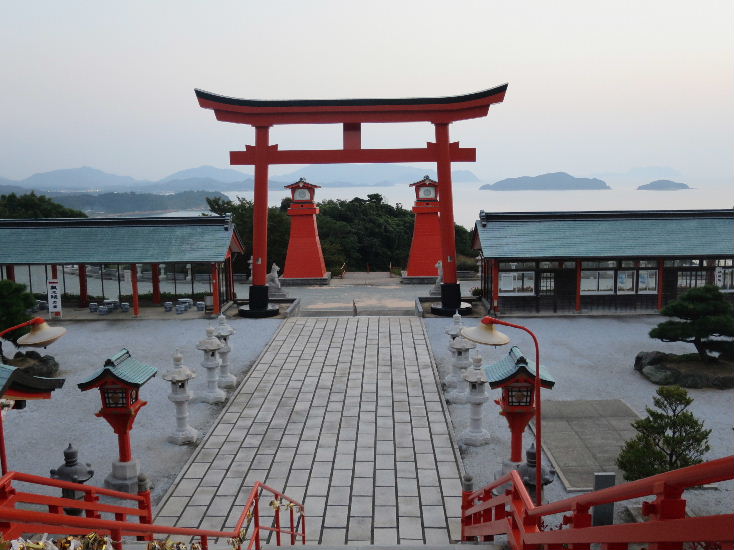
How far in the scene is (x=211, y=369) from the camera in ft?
42.8

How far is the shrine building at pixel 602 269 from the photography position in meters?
20.4

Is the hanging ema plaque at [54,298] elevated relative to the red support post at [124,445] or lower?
elevated

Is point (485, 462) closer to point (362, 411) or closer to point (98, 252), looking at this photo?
point (362, 411)

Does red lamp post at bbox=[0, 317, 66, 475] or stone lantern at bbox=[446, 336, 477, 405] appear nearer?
red lamp post at bbox=[0, 317, 66, 475]

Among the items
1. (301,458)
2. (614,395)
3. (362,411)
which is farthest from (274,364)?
(614,395)

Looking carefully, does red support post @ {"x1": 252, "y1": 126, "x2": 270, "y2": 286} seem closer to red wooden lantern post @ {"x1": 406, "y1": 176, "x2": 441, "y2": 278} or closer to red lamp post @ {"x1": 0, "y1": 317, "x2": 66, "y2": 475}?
red wooden lantern post @ {"x1": 406, "y1": 176, "x2": 441, "y2": 278}

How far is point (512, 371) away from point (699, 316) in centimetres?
746

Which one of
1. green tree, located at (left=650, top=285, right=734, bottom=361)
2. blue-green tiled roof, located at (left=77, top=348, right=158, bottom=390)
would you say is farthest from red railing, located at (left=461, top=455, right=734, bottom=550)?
green tree, located at (left=650, top=285, right=734, bottom=361)

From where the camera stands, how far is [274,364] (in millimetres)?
15328

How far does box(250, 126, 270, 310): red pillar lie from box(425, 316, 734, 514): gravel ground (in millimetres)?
5694

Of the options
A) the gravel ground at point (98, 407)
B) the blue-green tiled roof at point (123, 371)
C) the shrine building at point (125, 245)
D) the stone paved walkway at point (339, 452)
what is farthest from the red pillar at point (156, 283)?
the blue-green tiled roof at point (123, 371)

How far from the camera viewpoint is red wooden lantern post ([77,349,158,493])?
884 cm

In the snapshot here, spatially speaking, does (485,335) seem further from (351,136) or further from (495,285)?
(351,136)

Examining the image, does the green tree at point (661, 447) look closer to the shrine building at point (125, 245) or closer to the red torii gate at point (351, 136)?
the red torii gate at point (351, 136)
